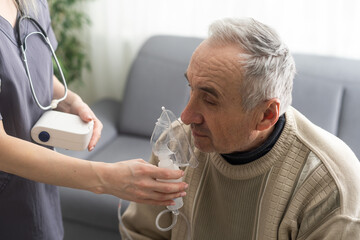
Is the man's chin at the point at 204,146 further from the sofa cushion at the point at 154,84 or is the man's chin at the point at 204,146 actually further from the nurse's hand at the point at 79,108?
the sofa cushion at the point at 154,84

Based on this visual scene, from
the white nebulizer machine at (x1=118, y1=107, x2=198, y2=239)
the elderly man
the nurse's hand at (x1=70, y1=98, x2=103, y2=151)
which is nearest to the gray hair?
the elderly man

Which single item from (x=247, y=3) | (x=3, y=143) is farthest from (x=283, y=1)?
(x=3, y=143)

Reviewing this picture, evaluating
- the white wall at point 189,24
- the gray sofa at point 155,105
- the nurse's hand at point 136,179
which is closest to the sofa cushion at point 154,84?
the gray sofa at point 155,105

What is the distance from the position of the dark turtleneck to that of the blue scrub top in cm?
62

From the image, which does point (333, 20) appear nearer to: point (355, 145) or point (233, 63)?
point (355, 145)

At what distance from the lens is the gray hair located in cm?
110

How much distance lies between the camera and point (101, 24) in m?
3.03

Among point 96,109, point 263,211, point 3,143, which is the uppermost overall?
point 3,143

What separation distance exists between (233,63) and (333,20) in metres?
1.65

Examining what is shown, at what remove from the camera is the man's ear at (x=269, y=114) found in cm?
115

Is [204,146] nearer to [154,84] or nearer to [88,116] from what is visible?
[88,116]

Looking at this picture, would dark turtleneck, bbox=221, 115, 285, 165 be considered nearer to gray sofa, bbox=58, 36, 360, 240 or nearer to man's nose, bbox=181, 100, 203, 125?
man's nose, bbox=181, 100, 203, 125

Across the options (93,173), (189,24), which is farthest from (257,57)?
(189,24)

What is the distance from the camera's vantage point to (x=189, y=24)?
281cm
